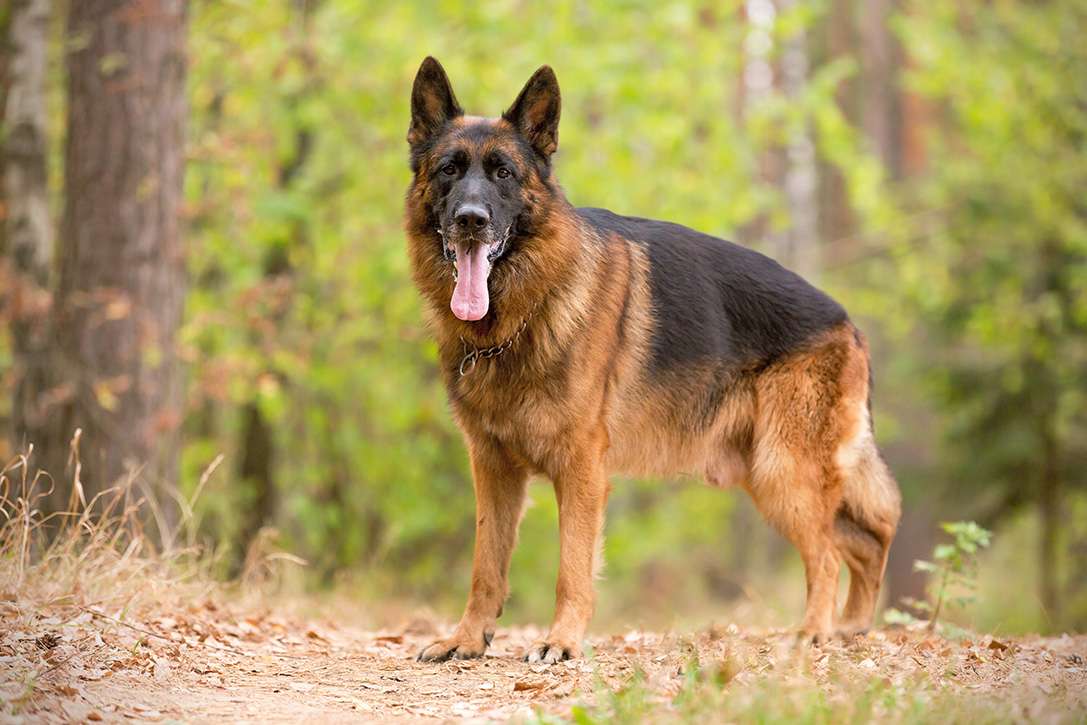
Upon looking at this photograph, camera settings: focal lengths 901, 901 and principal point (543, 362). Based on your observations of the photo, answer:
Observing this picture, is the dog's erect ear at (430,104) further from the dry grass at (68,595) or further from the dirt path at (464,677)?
the dirt path at (464,677)

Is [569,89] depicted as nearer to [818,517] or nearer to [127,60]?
[127,60]

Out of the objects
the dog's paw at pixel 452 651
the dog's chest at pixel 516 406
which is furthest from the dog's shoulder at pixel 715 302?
the dog's paw at pixel 452 651

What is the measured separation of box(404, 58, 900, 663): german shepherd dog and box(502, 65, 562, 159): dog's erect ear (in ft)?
0.04

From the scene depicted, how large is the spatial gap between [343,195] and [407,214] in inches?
231

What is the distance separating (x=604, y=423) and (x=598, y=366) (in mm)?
303

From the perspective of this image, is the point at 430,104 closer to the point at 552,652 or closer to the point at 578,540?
the point at 578,540

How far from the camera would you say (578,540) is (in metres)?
4.53

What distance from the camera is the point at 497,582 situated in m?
4.74

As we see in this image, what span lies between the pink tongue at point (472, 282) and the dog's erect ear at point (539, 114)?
2.41ft

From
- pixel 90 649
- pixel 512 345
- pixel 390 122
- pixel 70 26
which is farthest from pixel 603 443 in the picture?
pixel 390 122

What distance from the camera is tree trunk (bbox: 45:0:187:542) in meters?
5.88

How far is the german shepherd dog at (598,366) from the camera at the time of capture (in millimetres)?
4520

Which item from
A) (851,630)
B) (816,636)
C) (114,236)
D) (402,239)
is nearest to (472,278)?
(816,636)

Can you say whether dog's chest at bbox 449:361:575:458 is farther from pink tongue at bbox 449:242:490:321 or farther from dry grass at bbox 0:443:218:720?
dry grass at bbox 0:443:218:720
